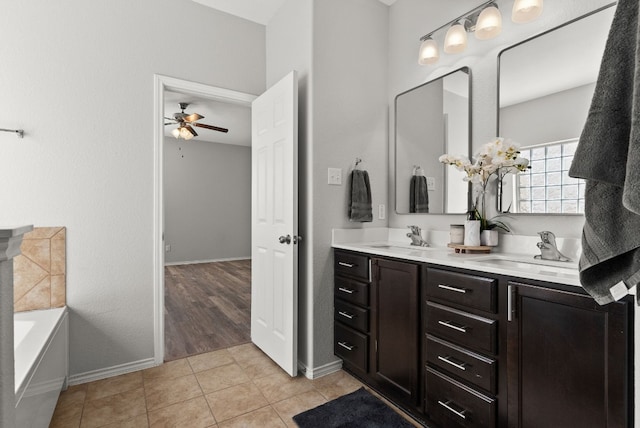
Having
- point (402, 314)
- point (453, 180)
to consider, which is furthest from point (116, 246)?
point (453, 180)

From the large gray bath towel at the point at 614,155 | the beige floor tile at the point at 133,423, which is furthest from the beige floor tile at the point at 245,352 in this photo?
the large gray bath towel at the point at 614,155

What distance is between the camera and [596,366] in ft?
3.63

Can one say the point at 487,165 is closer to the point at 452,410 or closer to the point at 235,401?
the point at 452,410

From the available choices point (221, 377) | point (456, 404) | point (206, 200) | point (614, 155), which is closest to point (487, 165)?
point (456, 404)

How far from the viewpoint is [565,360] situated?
46.8 inches

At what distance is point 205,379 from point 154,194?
1.34 meters

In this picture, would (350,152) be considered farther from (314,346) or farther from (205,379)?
(205,379)

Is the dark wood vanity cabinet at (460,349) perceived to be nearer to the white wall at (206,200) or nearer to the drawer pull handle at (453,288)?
the drawer pull handle at (453,288)

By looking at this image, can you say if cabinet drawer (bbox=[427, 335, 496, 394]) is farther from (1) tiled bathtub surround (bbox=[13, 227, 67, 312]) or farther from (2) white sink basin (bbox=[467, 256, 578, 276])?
(1) tiled bathtub surround (bbox=[13, 227, 67, 312])

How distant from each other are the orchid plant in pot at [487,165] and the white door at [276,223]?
102cm

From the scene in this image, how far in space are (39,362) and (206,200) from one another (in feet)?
18.7

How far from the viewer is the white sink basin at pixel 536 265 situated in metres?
1.30

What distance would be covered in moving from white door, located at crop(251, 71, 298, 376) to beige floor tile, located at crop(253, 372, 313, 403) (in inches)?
2.5

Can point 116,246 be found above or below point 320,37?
below
